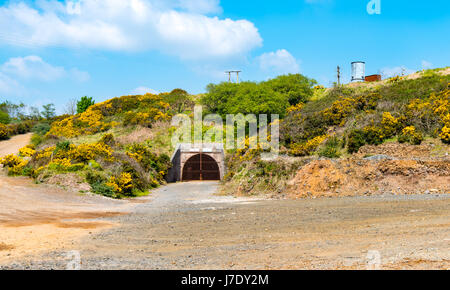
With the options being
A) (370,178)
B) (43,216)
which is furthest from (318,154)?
(43,216)

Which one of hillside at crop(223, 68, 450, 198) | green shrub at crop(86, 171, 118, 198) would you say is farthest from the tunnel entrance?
green shrub at crop(86, 171, 118, 198)

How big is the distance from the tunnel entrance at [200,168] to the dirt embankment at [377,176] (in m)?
15.5

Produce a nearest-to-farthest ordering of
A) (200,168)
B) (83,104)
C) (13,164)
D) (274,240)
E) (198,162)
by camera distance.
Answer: (274,240) → (13,164) → (200,168) → (198,162) → (83,104)

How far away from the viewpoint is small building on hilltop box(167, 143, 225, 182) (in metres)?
35.0

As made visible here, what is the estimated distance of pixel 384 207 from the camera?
→ 44.8 ft

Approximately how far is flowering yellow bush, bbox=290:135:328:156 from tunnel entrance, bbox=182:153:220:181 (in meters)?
10.1

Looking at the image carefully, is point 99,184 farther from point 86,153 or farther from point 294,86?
point 294,86

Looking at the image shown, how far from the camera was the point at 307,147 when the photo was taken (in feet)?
84.8

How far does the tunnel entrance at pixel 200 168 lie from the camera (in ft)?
115

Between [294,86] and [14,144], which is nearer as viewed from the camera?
[14,144]

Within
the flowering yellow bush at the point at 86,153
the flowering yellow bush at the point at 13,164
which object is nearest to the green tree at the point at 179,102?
the flowering yellow bush at the point at 13,164

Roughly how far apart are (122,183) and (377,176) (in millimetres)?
13778

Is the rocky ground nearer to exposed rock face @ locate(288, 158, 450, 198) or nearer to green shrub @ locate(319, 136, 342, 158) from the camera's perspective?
exposed rock face @ locate(288, 158, 450, 198)
